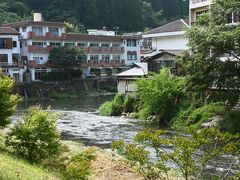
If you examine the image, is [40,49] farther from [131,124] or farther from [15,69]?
[131,124]

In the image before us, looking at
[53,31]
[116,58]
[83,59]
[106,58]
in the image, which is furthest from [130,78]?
[116,58]

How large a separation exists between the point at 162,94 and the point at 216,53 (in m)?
6.77

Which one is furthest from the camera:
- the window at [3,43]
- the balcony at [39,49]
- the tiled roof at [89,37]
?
the tiled roof at [89,37]

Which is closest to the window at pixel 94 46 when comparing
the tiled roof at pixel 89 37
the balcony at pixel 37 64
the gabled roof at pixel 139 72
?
the tiled roof at pixel 89 37

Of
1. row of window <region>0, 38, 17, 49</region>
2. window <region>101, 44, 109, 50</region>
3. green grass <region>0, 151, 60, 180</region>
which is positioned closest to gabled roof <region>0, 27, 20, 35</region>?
row of window <region>0, 38, 17, 49</region>

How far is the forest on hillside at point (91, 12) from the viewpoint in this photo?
87688 millimetres

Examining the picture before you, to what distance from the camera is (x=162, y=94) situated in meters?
30.0

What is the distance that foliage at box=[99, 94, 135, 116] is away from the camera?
36.1 meters

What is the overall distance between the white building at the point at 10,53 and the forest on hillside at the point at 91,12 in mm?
18429

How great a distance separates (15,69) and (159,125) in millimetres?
36501

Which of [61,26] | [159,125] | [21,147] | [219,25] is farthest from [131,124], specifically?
[61,26]

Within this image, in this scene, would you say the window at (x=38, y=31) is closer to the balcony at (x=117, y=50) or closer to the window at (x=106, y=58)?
the window at (x=106, y=58)

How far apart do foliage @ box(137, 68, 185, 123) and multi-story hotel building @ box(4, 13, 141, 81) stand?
114 feet

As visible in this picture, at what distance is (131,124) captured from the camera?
1190 inches
